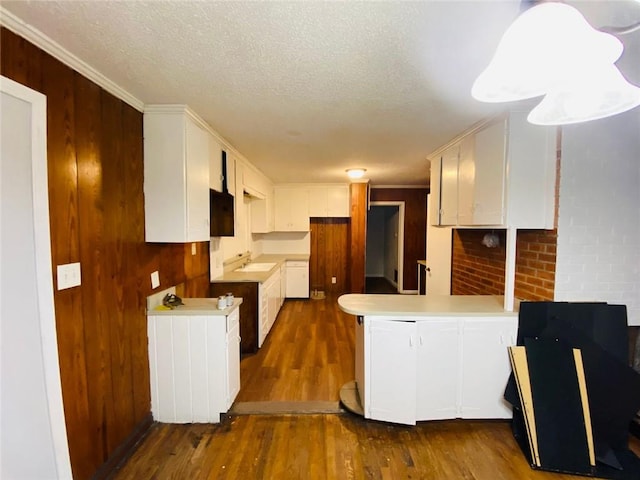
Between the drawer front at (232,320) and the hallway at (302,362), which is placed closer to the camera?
the drawer front at (232,320)

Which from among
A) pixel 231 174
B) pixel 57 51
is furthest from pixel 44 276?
pixel 231 174

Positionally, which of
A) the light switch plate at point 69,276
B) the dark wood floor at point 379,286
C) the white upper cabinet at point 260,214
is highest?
the white upper cabinet at point 260,214

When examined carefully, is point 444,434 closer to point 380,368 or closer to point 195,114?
point 380,368

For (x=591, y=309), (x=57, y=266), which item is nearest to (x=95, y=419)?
(x=57, y=266)

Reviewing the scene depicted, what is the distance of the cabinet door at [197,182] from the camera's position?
2105 mm

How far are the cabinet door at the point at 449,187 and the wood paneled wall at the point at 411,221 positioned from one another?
3042 mm

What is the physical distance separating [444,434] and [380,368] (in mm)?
641

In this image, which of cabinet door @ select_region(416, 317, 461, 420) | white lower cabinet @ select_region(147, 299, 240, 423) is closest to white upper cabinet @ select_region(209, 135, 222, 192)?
white lower cabinet @ select_region(147, 299, 240, 423)

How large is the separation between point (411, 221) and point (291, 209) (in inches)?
98.7

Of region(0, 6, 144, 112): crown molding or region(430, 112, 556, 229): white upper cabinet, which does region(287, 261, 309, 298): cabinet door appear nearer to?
region(430, 112, 556, 229): white upper cabinet

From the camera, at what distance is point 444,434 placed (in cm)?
207

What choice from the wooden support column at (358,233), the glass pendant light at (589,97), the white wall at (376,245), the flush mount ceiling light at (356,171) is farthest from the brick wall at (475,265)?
the white wall at (376,245)

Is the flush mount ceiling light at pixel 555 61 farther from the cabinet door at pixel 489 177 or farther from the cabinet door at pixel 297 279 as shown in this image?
the cabinet door at pixel 297 279

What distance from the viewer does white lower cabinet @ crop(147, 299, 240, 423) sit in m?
2.15
